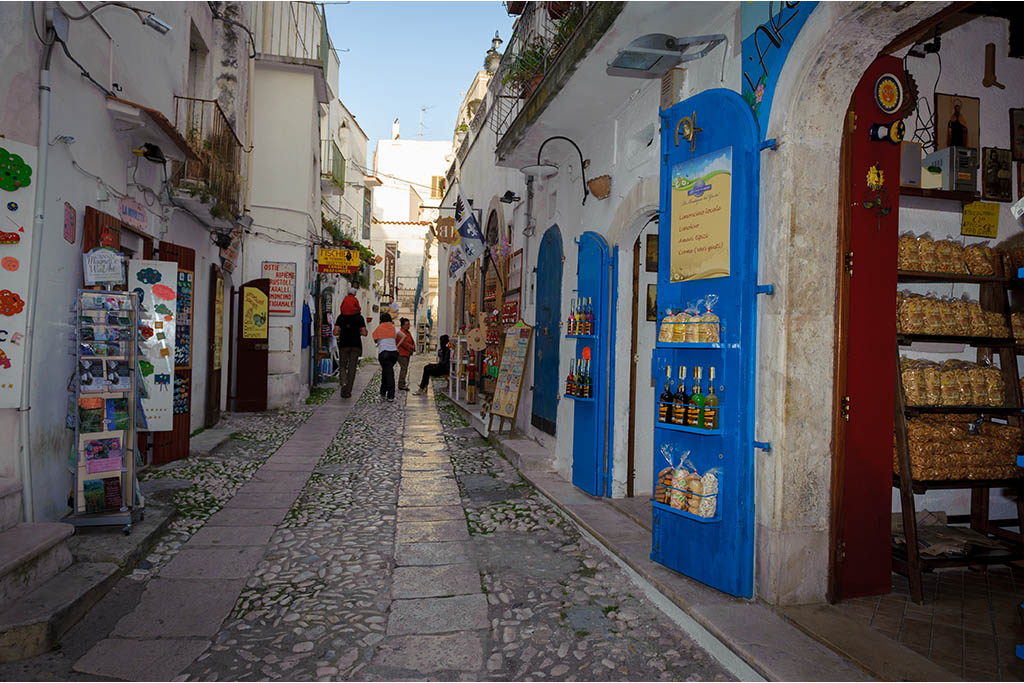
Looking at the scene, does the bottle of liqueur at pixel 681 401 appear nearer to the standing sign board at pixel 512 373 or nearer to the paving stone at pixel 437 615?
the paving stone at pixel 437 615

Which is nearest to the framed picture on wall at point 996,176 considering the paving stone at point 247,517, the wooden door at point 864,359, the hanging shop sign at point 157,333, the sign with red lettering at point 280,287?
the wooden door at point 864,359

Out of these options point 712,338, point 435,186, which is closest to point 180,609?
point 712,338

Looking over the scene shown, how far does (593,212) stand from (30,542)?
5185 mm

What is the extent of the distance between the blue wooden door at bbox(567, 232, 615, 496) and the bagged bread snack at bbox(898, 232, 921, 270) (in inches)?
92.3

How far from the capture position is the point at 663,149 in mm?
4559

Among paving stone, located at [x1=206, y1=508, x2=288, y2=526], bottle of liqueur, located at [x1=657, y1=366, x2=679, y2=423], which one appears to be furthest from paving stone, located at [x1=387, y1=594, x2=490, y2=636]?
paving stone, located at [x1=206, y1=508, x2=288, y2=526]

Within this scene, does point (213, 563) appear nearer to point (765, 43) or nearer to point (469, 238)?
point (765, 43)

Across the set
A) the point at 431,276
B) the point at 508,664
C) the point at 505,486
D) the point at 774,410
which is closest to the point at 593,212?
the point at 505,486

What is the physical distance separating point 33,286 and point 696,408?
455 cm

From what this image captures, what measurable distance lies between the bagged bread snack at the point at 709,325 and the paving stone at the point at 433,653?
2.14 meters

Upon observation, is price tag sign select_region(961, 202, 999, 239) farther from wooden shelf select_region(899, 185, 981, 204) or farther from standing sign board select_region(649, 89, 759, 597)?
standing sign board select_region(649, 89, 759, 597)

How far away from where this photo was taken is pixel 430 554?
482 centimetres

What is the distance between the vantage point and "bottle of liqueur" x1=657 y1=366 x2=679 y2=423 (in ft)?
13.7

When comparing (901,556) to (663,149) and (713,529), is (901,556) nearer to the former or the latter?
(713,529)
